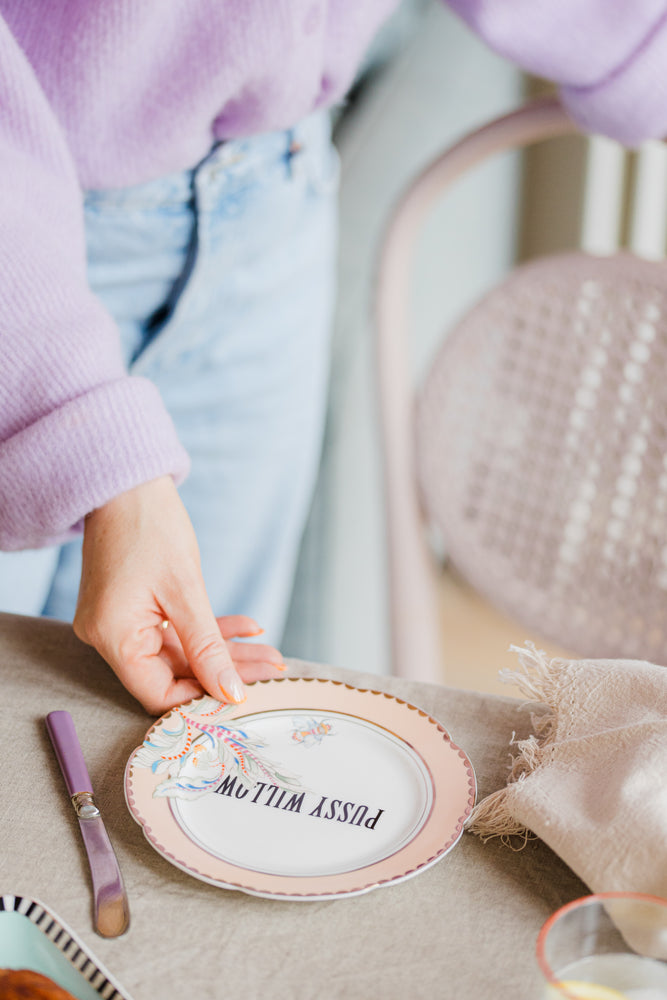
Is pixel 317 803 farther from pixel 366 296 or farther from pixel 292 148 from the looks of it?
pixel 366 296

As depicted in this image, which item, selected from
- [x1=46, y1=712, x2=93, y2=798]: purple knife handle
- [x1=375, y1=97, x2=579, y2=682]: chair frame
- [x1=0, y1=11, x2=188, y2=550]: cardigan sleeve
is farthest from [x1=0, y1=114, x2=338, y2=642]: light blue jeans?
[x1=46, y1=712, x2=93, y2=798]: purple knife handle

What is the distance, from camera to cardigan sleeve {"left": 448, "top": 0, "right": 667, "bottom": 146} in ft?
2.46

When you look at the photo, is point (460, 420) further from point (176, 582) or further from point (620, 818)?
point (620, 818)

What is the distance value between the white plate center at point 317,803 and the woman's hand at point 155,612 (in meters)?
0.04

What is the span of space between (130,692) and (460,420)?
Answer: 0.45m

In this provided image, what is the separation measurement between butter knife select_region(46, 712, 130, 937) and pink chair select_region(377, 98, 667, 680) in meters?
0.46

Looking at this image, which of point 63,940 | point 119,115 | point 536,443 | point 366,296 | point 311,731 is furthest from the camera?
point 366,296

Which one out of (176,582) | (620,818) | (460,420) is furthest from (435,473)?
(620,818)

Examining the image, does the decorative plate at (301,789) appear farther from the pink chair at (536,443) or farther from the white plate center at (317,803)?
the pink chair at (536,443)

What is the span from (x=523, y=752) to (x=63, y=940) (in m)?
0.20

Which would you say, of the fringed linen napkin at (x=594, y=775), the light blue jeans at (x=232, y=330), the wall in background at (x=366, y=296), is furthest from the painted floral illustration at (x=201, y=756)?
the wall in background at (x=366, y=296)

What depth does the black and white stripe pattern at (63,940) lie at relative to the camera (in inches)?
13.0

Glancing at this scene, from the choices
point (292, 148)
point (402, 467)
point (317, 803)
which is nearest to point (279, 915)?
point (317, 803)

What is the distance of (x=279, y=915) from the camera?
0.36m
